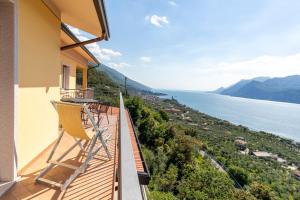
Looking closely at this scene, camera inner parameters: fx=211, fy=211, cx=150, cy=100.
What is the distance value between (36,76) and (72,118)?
3.43 ft

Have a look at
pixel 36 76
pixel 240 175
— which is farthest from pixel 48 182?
pixel 240 175

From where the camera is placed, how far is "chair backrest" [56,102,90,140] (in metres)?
2.70

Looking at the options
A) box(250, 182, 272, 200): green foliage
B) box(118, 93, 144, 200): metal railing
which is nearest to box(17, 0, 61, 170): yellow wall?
box(118, 93, 144, 200): metal railing

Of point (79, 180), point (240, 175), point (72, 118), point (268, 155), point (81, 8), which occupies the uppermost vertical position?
point (81, 8)

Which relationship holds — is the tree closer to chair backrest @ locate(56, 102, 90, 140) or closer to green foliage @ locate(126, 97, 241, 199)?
green foliage @ locate(126, 97, 241, 199)

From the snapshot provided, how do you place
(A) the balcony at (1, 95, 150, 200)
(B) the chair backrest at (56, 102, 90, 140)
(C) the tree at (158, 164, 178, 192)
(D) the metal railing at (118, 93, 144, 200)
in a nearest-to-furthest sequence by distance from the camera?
1. (D) the metal railing at (118, 93, 144, 200)
2. (A) the balcony at (1, 95, 150, 200)
3. (B) the chair backrest at (56, 102, 90, 140)
4. (C) the tree at (158, 164, 178, 192)

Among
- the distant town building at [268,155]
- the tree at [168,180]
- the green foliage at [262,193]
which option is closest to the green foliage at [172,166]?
the tree at [168,180]

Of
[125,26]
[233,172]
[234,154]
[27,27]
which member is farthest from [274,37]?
[234,154]

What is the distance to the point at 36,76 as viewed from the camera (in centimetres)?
322

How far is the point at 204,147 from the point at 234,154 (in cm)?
754

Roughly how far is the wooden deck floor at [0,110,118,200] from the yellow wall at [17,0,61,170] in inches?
8.4

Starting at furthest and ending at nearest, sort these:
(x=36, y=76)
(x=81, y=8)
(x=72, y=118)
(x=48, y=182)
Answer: (x=81, y=8), (x=36, y=76), (x=72, y=118), (x=48, y=182)

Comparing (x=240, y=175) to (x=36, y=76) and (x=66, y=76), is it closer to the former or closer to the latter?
(x=66, y=76)

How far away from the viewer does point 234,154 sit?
46.6 m
